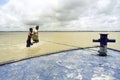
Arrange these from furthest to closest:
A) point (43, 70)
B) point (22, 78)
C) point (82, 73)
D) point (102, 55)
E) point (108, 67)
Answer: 1. point (102, 55)
2. point (108, 67)
3. point (43, 70)
4. point (82, 73)
5. point (22, 78)

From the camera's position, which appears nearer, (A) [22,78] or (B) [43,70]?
(A) [22,78]

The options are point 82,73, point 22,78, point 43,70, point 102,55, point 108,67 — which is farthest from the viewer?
point 102,55

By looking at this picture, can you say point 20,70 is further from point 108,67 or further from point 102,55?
point 102,55

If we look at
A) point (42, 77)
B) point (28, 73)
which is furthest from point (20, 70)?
point (42, 77)

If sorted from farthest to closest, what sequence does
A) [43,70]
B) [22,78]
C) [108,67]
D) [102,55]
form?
[102,55] < [108,67] < [43,70] < [22,78]

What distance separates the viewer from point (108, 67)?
12.3 feet

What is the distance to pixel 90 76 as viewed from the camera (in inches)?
123

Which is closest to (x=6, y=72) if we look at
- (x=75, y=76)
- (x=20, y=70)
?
(x=20, y=70)

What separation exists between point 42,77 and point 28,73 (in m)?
0.44

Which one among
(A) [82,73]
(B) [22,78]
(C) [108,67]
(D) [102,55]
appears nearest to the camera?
(B) [22,78]

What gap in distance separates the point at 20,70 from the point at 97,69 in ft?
6.17

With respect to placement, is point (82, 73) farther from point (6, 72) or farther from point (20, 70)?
point (6, 72)

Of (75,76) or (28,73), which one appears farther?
(28,73)

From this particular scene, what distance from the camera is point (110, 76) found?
3.11 metres
